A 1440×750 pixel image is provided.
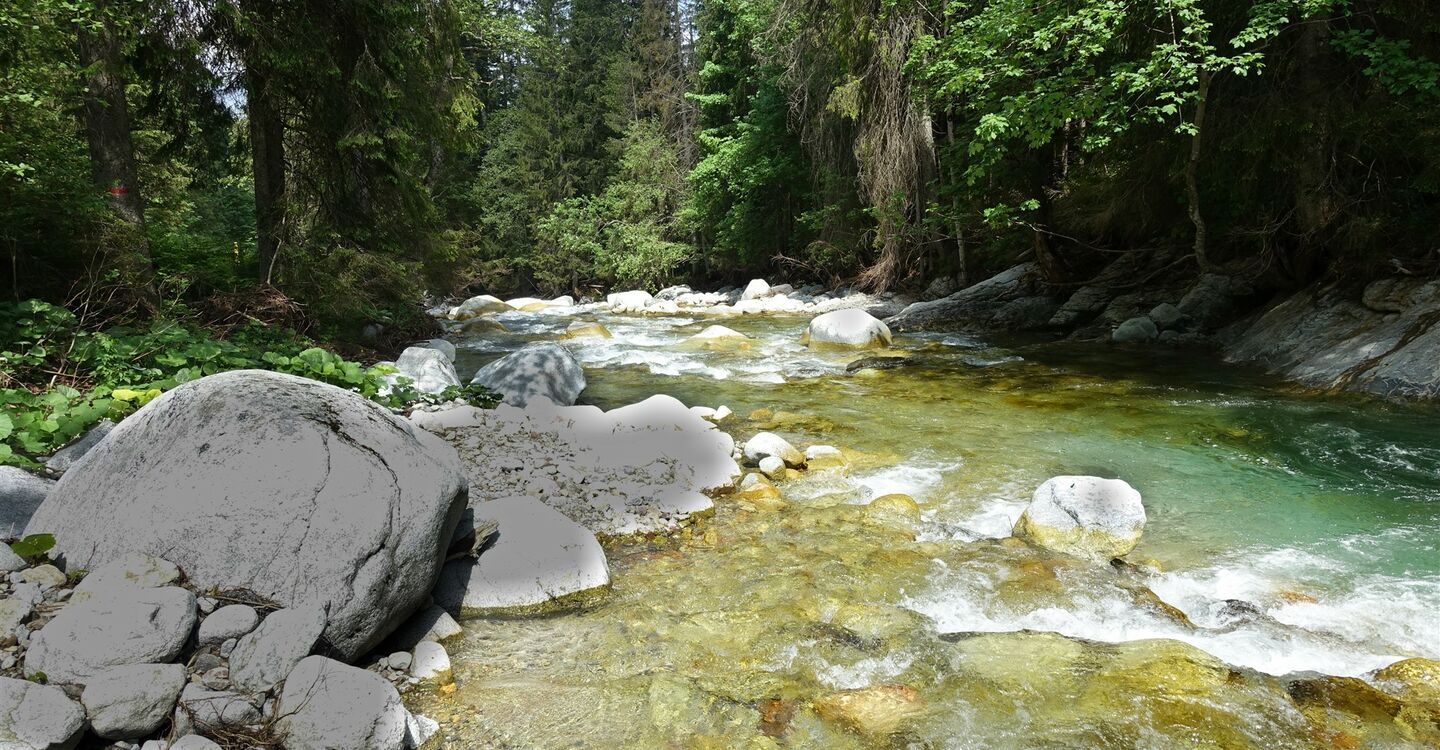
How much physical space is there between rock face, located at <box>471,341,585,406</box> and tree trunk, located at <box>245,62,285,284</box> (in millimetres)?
2768

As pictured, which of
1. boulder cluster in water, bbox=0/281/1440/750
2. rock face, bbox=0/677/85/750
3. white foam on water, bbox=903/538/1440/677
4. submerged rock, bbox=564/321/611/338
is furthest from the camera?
submerged rock, bbox=564/321/611/338

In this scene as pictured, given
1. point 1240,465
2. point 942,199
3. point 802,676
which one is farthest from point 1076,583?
point 942,199

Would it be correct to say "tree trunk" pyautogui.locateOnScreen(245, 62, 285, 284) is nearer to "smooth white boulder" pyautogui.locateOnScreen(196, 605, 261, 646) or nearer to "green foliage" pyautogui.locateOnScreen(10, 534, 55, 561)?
"green foliage" pyautogui.locateOnScreen(10, 534, 55, 561)

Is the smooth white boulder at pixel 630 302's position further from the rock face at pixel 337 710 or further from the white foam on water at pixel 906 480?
the rock face at pixel 337 710

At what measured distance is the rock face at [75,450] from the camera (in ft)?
13.3

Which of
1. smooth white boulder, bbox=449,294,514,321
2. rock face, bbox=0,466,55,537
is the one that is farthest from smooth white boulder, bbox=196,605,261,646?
smooth white boulder, bbox=449,294,514,321

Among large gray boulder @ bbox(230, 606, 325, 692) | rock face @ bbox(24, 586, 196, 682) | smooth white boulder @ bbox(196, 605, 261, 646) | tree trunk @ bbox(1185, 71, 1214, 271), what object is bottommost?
large gray boulder @ bbox(230, 606, 325, 692)

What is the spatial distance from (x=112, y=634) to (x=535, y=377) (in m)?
5.68

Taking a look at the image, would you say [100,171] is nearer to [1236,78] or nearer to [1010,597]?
[1010,597]

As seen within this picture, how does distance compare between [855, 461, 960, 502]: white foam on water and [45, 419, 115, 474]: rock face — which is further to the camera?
[855, 461, 960, 502]: white foam on water

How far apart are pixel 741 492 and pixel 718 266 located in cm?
2276

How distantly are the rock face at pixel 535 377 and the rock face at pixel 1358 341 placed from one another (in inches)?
308

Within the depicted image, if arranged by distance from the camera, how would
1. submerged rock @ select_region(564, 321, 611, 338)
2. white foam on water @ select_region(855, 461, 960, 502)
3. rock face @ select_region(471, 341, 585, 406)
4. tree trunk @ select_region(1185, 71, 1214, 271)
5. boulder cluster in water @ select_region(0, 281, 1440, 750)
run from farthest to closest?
1. submerged rock @ select_region(564, 321, 611, 338)
2. tree trunk @ select_region(1185, 71, 1214, 271)
3. rock face @ select_region(471, 341, 585, 406)
4. white foam on water @ select_region(855, 461, 960, 502)
5. boulder cluster in water @ select_region(0, 281, 1440, 750)

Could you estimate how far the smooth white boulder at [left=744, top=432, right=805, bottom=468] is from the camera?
5809 millimetres
